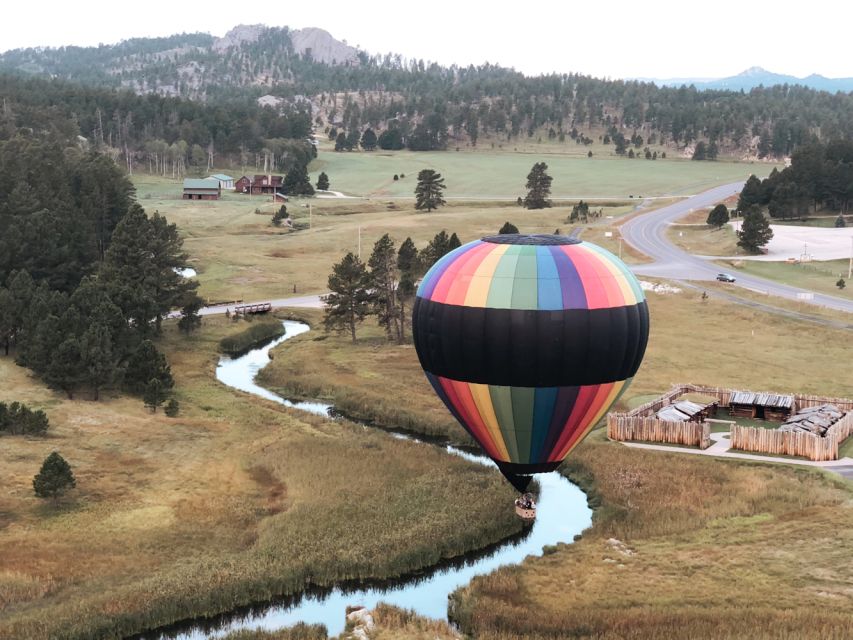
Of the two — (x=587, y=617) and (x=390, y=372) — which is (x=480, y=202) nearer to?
(x=390, y=372)

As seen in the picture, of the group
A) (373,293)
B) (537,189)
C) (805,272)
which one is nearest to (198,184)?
(537,189)

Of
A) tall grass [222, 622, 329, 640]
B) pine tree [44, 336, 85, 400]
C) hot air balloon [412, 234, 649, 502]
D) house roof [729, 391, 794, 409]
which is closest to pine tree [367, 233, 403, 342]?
pine tree [44, 336, 85, 400]

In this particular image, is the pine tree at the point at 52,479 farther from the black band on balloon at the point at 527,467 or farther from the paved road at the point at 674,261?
the paved road at the point at 674,261

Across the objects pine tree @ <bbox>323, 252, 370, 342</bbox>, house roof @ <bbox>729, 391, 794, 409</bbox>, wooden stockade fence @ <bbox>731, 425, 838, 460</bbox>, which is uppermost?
pine tree @ <bbox>323, 252, 370, 342</bbox>

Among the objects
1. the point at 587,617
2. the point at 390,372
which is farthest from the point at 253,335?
the point at 587,617

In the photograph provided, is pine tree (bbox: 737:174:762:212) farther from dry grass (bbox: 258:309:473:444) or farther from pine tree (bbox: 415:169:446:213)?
dry grass (bbox: 258:309:473:444)
